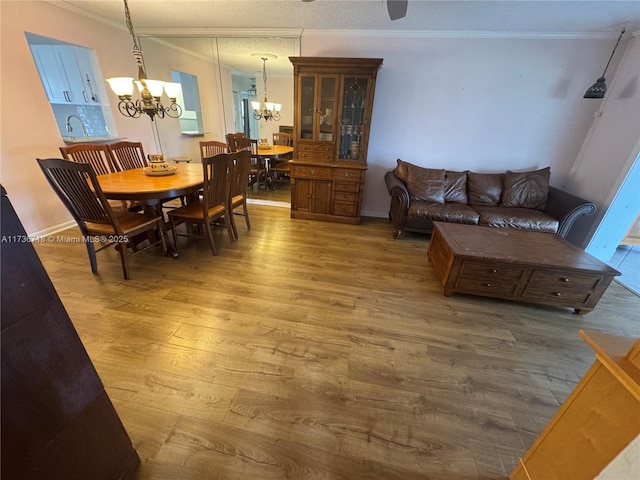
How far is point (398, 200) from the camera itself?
3141mm

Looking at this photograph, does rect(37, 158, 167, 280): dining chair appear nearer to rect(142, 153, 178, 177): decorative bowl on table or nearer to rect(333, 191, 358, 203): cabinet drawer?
rect(142, 153, 178, 177): decorative bowl on table

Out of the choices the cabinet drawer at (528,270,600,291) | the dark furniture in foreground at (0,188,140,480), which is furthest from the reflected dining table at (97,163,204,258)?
the cabinet drawer at (528,270,600,291)

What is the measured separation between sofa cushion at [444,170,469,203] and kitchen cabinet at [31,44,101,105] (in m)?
4.79

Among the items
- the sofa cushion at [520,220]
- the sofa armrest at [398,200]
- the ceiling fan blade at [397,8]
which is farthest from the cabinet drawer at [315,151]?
the sofa cushion at [520,220]

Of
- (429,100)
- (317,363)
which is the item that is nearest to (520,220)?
(429,100)

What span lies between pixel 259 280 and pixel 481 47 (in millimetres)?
3831

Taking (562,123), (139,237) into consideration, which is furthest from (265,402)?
(562,123)

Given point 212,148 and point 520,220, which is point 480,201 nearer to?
point 520,220

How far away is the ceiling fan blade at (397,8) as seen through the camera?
2.41 m

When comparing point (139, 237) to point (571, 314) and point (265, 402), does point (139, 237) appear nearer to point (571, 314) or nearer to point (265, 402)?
point (265, 402)

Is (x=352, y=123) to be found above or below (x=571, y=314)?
above

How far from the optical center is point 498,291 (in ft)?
6.88

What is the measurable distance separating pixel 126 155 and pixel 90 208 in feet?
4.31

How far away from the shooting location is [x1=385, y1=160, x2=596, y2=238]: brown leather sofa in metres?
2.88
